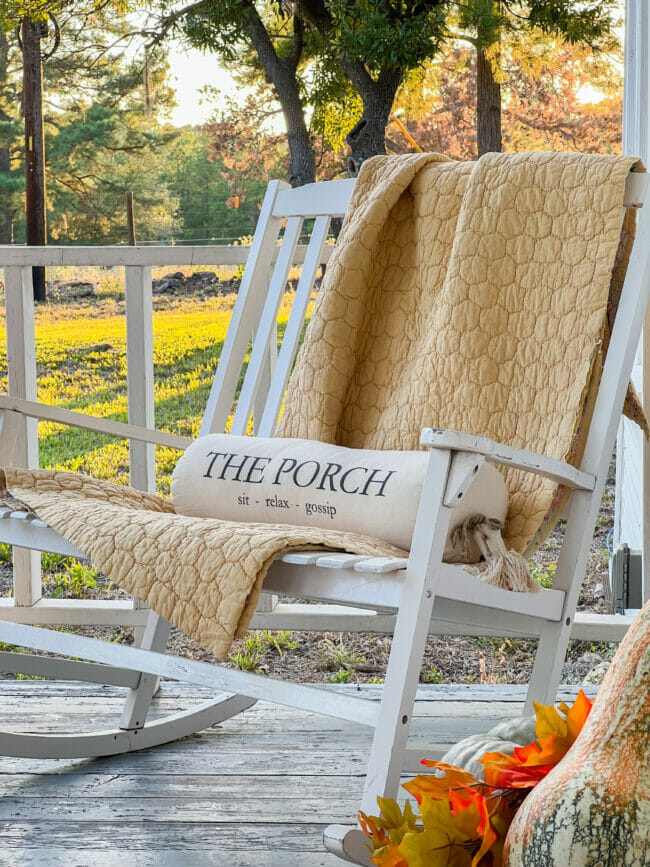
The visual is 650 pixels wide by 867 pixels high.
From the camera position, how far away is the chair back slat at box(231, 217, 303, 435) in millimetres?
1627

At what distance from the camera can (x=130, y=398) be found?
181cm

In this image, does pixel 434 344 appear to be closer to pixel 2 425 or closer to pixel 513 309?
pixel 513 309

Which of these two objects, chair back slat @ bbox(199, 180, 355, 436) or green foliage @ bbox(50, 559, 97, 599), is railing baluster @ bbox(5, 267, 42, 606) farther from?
green foliage @ bbox(50, 559, 97, 599)

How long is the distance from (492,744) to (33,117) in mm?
6381

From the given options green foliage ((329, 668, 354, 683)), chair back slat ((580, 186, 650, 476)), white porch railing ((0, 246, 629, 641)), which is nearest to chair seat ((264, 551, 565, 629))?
chair back slat ((580, 186, 650, 476))

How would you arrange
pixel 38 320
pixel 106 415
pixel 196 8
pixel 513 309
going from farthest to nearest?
1. pixel 196 8
2. pixel 38 320
3. pixel 106 415
4. pixel 513 309

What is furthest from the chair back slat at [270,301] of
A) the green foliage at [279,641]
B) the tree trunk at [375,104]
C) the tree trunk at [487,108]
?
the tree trunk at [375,104]

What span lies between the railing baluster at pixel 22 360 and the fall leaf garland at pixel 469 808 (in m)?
1.16

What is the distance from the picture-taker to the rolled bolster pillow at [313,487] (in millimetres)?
1172

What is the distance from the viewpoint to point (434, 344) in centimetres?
143

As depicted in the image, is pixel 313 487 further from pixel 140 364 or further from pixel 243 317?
pixel 140 364

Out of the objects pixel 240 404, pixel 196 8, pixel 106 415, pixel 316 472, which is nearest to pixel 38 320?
pixel 106 415

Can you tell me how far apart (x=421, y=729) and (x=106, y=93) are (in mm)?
6050

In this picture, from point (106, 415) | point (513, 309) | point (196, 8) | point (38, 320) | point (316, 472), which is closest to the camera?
point (316, 472)
